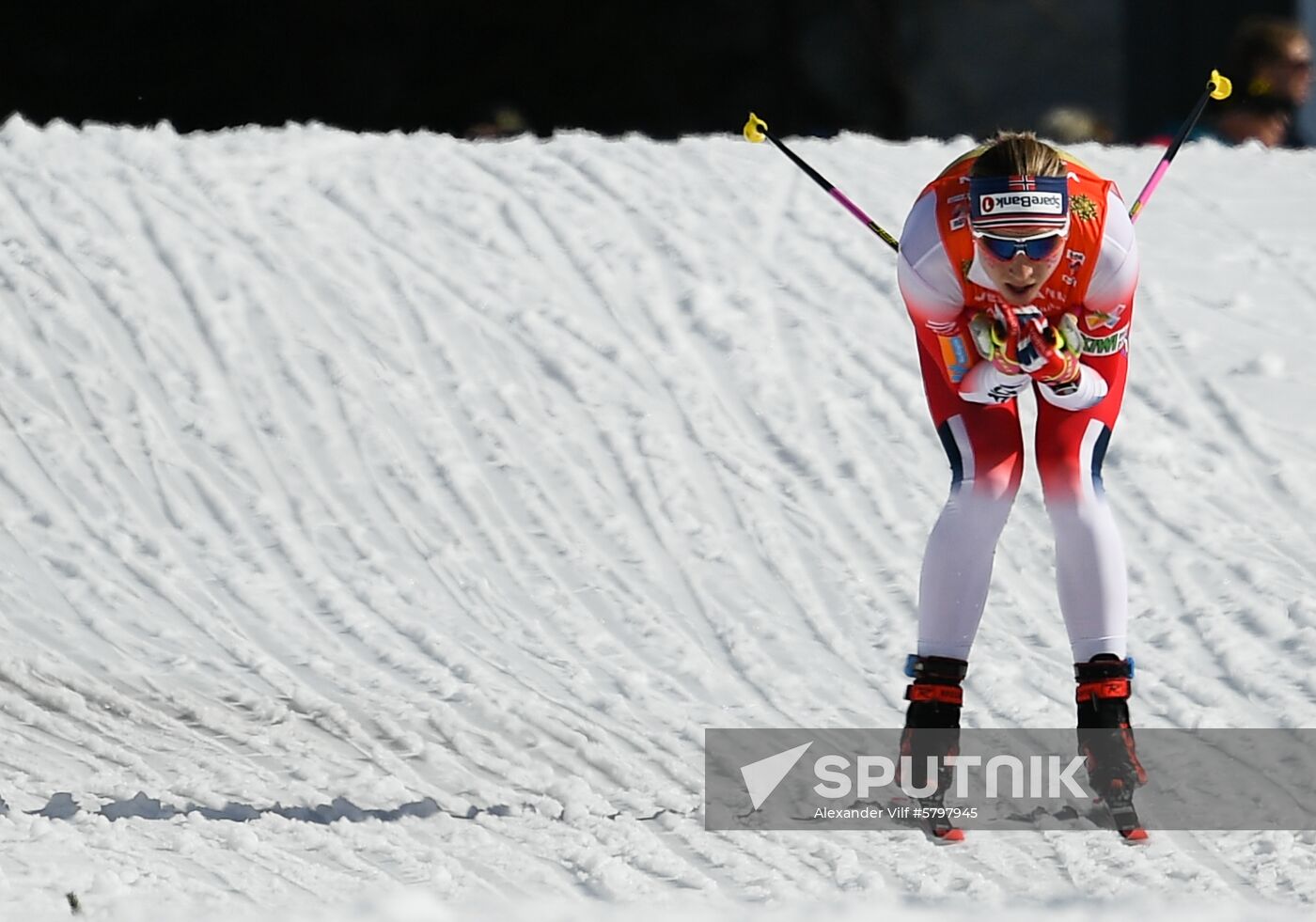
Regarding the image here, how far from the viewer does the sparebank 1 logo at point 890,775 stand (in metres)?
4.38

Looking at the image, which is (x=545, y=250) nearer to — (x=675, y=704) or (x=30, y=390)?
(x=30, y=390)

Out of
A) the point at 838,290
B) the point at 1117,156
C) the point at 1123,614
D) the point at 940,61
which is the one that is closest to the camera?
the point at 1123,614

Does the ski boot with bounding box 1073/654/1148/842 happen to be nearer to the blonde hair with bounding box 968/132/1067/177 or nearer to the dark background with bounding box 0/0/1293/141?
the blonde hair with bounding box 968/132/1067/177

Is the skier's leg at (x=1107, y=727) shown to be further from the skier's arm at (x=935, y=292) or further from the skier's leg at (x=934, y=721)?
the skier's arm at (x=935, y=292)

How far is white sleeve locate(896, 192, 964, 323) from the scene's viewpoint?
4.05 meters

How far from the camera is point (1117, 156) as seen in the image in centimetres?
832

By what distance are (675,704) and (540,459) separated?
1.59 metres

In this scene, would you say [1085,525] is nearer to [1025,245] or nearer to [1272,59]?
[1025,245]

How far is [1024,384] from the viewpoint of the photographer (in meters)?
3.96

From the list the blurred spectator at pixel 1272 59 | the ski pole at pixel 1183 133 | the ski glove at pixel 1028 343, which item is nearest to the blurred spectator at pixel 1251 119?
the blurred spectator at pixel 1272 59

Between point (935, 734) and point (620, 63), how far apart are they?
9181mm

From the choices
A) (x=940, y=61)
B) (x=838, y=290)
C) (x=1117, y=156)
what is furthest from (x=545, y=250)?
(x=940, y=61)

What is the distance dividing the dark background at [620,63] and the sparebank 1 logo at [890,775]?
8.34 meters

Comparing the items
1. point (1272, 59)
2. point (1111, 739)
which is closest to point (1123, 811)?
point (1111, 739)
